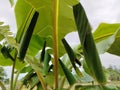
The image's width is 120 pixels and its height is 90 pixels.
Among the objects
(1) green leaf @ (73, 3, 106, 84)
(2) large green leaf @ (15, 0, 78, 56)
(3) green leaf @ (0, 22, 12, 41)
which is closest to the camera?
(1) green leaf @ (73, 3, 106, 84)

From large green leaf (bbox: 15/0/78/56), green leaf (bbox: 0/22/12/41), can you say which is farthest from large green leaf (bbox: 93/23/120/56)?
green leaf (bbox: 0/22/12/41)

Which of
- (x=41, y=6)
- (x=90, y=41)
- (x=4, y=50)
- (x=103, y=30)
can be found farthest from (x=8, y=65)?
(x=90, y=41)

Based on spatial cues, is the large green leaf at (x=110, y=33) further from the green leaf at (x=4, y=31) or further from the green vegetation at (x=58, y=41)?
the green leaf at (x=4, y=31)

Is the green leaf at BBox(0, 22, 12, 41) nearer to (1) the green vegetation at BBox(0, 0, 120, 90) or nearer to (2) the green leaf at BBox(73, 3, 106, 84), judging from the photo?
(1) the green vegetation at BBox(0, 0, 120, 90)

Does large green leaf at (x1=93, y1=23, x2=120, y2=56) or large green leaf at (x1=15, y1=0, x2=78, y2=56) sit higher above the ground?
large green leaf at (x1=15, y1=0, x2=78, y2=56)

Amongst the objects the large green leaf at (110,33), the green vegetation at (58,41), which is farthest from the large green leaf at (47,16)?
the large green leaf at (110,33)

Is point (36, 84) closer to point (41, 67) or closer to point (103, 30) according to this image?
point (41, 67)

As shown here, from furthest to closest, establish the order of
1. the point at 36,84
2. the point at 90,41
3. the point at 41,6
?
1. the point at 36,84
2. the point at 41,6
3. the point at 90,41

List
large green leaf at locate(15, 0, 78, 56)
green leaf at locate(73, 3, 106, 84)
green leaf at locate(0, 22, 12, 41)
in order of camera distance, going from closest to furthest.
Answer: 1. green leaf at locate(73, 3, 106, 84)
2. large green leaf at locate(15, 0, 78, 56)
3. green leaf at locate(0, 22, 12, 41)
